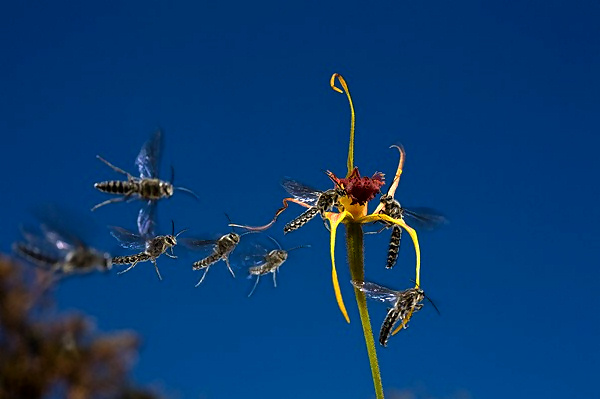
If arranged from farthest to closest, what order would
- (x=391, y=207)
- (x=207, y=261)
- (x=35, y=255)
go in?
(x=207, y=261) < (x=391, y=207) < (x=35, y=255)

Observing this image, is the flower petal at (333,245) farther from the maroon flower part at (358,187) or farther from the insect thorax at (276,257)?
the insect thorax at (276,257)

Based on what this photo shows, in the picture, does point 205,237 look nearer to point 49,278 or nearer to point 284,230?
point 284,230

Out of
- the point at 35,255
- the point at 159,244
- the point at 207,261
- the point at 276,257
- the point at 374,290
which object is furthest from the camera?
the point at 276,257

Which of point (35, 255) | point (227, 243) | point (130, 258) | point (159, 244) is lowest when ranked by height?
point (35, 255)

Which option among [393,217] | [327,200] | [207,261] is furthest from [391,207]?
[207,261]

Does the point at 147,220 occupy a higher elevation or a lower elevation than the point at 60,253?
higher

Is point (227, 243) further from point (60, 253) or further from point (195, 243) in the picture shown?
point (60, 253)

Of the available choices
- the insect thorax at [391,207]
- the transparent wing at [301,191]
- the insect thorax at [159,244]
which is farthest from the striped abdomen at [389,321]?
the insect thorax at [159,244]
